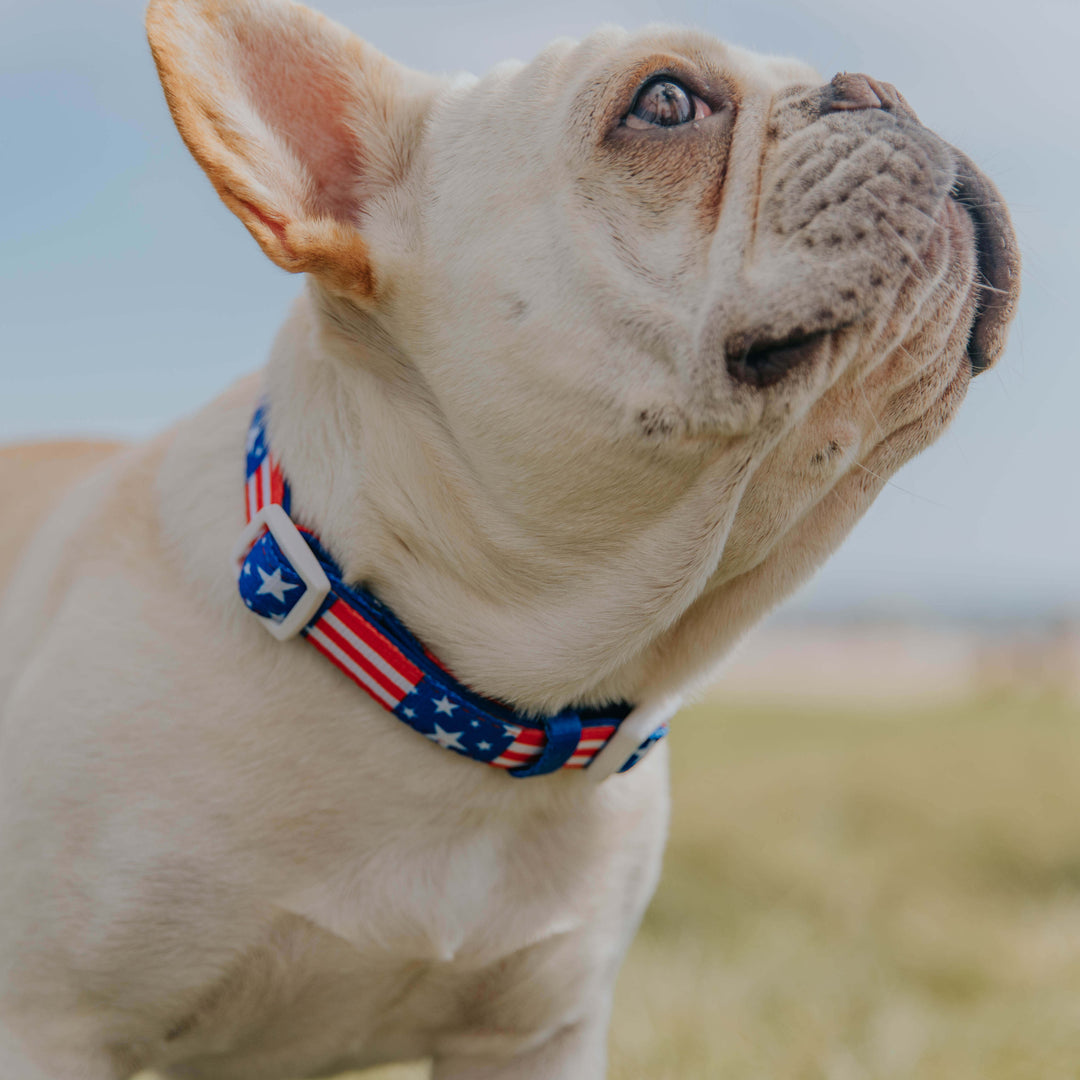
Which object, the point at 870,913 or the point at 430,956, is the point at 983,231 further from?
the point at 870,913

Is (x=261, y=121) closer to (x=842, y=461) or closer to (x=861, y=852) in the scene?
(x=842, y=461)

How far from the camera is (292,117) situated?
2.17m

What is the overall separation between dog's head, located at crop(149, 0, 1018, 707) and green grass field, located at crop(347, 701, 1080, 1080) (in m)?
1.81

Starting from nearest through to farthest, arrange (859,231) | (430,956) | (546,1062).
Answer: (859,231) < (430,956) < (546,1062)

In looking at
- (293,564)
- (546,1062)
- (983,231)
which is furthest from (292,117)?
(546,1062)

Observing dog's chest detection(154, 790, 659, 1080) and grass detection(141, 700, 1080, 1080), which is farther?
grass detection(141, 700, 1080, 1080)

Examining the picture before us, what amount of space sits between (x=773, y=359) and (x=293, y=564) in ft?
2.82

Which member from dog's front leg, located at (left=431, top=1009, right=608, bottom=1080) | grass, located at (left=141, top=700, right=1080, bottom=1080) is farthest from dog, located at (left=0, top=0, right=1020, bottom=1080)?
grass, located at (left=141, top=700, right=1080, bottom=1080)

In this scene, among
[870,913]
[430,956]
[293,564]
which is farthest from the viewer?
[870,913]

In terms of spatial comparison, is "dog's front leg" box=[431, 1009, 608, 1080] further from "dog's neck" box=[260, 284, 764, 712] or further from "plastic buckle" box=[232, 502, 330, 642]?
"plastic buckle" box=[232, 502, 330, 642]

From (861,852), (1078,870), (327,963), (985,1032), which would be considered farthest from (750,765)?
(327,963)

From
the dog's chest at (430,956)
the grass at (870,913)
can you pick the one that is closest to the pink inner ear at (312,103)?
the dog's chest at (430,956)

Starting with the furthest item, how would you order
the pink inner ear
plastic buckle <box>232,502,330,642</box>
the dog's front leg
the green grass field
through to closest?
1. the green grass field
2. the dog's front leg
3. the pink inner ear
4. plastic buckle <box>232,502,330,642</box>

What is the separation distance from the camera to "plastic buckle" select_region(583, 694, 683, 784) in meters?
2.19
